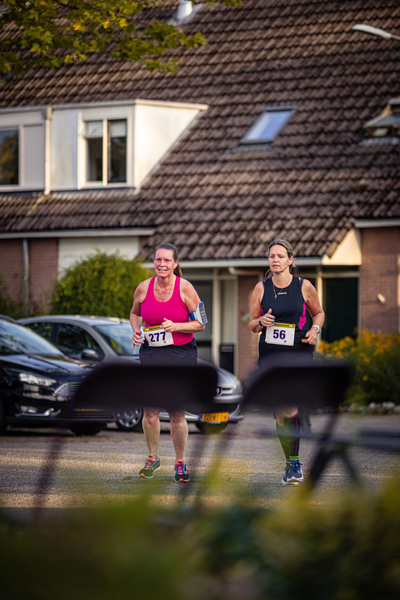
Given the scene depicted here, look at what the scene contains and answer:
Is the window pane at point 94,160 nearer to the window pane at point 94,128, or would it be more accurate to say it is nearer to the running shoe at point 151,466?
the window pane at point 94,128

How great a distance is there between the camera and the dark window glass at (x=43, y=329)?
14.3 meters

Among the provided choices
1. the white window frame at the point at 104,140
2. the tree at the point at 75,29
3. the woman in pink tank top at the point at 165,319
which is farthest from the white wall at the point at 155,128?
the woman in pink tank top at the point at 165,319

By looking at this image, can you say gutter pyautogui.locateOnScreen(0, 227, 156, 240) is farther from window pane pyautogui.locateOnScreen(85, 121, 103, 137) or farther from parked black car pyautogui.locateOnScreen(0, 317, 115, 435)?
parked black car pyautogui.locateOnScreen(0, 317, 115, 435)

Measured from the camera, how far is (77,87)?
26.3 meters

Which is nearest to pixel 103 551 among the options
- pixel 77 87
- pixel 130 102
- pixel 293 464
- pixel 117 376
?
pixel 117 376

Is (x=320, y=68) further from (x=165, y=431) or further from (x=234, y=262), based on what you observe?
(x=165, y=431)

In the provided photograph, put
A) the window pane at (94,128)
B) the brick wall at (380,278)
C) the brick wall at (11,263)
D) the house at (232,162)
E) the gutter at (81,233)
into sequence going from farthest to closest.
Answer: the window pane at (94,128), the brick wall at (11,263), the gutter at (81,233), the house at (232,162), the brick wall at (380,278)

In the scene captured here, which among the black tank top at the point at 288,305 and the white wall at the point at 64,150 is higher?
the white wall at the point at 64,150

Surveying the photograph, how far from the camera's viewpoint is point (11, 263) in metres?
25.1

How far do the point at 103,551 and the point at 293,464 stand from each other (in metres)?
5.46

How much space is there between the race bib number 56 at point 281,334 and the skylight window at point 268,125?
15.4 metres

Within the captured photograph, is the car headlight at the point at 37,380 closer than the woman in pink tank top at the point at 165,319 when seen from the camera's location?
No

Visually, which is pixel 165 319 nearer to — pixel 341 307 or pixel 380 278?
pixel 380 278

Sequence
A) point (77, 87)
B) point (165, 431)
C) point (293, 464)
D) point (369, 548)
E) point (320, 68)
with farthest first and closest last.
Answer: point (77, 87) → point (320, 68) → point (165, 431) → point (293, 464) → point (369, 548)
